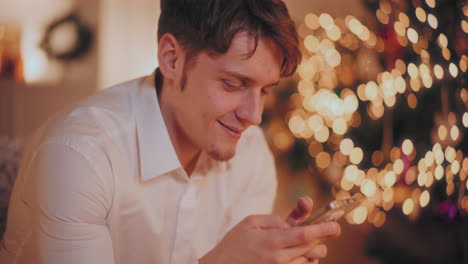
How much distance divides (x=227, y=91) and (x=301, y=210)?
366 millimetres

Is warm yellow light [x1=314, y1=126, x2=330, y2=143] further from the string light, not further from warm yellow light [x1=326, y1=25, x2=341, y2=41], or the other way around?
warm yellow light [x1=326, y1=25, x2=341, y2=41]

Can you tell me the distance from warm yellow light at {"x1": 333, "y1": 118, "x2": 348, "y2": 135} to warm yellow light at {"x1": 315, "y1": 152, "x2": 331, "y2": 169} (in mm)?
191

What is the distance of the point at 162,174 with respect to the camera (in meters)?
1.28

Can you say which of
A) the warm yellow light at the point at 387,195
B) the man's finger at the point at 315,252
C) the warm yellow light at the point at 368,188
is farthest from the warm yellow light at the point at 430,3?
the warm yellow light at the point at 368,188

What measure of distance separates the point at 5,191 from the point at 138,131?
489 millimetres

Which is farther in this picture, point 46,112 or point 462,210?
point 46,112

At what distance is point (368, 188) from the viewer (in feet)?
7.00

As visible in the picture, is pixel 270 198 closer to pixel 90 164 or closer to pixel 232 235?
pixel 232 235

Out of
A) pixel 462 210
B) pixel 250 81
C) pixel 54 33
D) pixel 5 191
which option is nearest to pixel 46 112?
pixel 54 33

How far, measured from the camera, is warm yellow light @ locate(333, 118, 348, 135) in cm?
244

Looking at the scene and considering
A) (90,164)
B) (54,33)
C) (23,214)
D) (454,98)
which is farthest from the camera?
(54,33)

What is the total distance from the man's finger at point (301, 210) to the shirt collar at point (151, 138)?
0.39 meters

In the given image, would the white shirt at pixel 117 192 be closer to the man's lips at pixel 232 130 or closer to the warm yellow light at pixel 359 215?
the man's lips at pixel 232 130

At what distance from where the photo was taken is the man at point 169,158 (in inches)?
40.9
